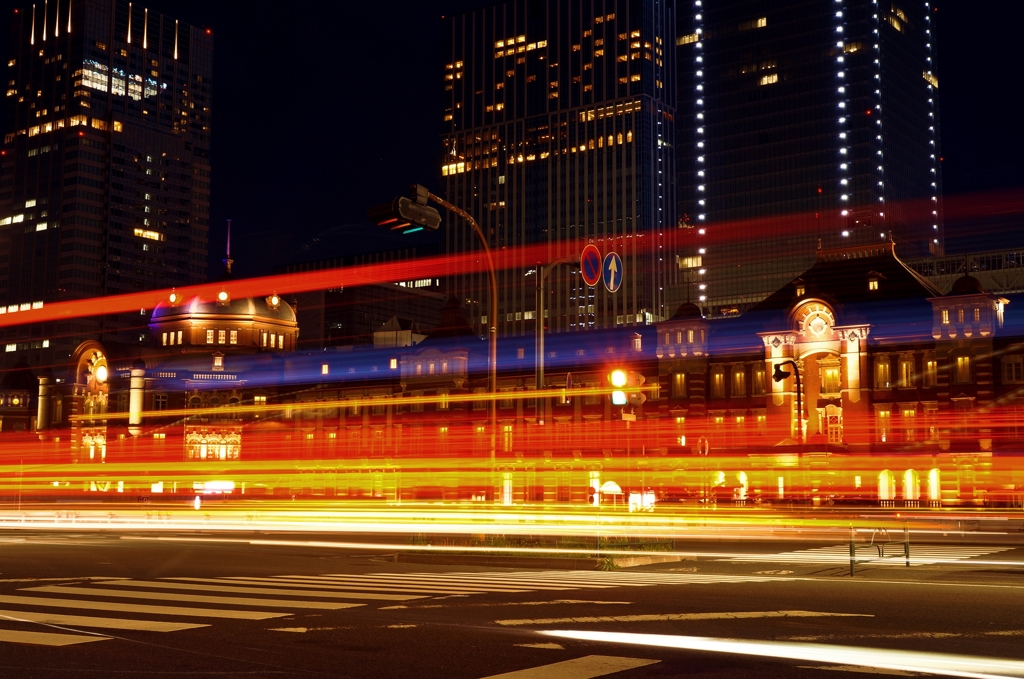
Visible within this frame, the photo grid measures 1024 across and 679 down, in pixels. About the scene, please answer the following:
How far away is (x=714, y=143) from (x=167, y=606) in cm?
14846

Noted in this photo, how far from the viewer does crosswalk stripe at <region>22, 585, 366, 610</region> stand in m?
15.4

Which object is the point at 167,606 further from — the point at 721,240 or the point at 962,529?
the point at 721,240

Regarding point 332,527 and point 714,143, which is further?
point 714,143

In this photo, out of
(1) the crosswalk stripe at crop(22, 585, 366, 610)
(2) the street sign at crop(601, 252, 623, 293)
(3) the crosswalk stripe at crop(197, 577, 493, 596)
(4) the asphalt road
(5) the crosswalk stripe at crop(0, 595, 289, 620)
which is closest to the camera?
(4) the asphalt road

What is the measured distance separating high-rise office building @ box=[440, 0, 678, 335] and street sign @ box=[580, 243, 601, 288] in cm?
11644

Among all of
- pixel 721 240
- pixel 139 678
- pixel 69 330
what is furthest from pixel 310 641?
pixel 69 330

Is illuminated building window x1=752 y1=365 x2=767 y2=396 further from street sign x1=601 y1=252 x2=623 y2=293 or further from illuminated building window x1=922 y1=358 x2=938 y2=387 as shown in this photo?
street sign x1=601 y1=252 x2=623 y2=293

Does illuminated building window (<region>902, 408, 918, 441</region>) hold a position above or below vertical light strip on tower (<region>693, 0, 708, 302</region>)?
below

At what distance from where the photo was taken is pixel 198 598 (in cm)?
1612

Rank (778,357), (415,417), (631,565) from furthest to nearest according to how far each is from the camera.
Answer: (415,417)
(778,357)
(631,565)

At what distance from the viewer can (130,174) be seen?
611 feet

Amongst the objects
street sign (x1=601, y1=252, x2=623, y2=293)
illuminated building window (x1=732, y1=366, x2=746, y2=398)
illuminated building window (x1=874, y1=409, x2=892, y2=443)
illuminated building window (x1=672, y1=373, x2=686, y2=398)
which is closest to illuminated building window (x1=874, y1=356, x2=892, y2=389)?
illuminated building window (x1=874, y1=409, x2=892, y2=443)

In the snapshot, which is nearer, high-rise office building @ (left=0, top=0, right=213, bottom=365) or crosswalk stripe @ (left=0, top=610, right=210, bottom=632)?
crosswalk stripe @ (left=0, top=610, right=210, bottom=632)

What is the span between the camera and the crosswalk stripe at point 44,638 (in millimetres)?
11727
